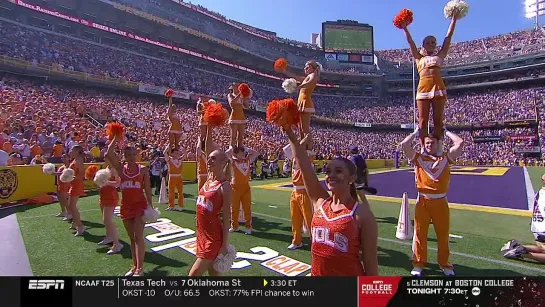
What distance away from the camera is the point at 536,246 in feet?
14.2

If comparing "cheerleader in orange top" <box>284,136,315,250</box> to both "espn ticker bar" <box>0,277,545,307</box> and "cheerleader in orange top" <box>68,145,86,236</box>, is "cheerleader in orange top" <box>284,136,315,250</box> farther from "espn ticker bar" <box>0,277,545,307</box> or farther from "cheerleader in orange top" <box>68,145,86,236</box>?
"cheerleader in orange top" <box>68,145,86,236</box>

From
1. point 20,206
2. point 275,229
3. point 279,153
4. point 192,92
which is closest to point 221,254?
point 275,229

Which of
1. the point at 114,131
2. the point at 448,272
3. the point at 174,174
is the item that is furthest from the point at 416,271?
the point at 174,174

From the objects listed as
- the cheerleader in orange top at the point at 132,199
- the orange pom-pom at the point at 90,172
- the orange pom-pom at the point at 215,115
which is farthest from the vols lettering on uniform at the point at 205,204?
the orange pom-pom at the point at 90,172

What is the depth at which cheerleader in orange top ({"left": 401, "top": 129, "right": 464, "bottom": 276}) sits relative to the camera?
3768 mm

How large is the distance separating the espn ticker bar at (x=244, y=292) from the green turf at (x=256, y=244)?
45.7 inches

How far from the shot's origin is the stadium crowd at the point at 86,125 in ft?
40.1

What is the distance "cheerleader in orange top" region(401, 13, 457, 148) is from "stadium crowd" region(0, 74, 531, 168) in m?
2.97

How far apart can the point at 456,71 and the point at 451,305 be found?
176ft

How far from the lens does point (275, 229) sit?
6215mm

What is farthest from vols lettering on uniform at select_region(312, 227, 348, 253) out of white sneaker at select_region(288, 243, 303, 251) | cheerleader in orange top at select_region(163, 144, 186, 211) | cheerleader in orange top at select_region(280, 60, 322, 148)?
cheerleader in orange top at select_region(163, 144, 186, 211)

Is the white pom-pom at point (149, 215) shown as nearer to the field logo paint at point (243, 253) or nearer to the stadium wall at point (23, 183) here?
the field logo paint at point (243, 253)

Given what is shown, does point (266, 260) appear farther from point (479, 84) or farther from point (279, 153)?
point (479, 84)

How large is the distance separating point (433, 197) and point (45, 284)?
380cm
